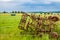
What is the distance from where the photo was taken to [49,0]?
171cm

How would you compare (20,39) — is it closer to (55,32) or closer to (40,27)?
(40,27)

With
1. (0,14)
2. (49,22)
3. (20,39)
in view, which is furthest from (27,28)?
(0,14)

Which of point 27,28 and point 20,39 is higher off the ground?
point 27,28

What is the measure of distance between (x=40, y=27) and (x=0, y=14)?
0.60 meters

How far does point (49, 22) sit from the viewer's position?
1701mm

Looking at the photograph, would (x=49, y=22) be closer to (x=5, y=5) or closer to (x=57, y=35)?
(x=57, y=35)

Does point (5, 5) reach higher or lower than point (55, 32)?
higher

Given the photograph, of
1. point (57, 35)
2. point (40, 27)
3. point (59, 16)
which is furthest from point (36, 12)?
point (57, 35)

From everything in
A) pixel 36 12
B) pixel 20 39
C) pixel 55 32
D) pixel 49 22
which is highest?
pixel 36 12

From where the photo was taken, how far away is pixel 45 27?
1.71 metres

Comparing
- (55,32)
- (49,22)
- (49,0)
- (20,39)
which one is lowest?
(20,39)

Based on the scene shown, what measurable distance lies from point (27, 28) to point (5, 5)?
46 centimetres

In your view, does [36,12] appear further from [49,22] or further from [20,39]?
[20,39]

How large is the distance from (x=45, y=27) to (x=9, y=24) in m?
0.52
